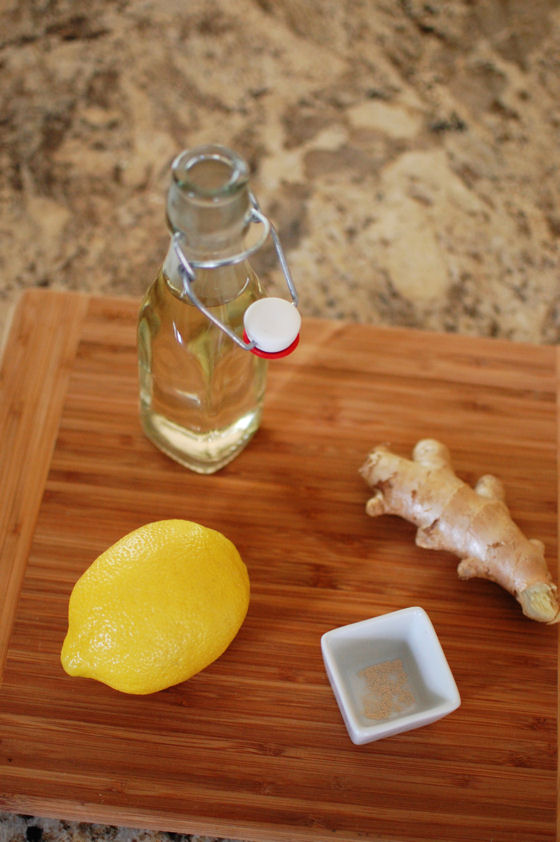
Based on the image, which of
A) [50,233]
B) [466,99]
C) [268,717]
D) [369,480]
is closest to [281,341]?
[369,480]

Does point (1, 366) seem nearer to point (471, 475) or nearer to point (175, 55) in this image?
point (471, 475)

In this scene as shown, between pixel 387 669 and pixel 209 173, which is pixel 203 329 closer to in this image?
pixel 209 173

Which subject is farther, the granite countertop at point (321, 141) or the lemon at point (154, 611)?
the granite countertop at point (321, 141)

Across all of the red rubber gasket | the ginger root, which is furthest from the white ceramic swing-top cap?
the ginger root

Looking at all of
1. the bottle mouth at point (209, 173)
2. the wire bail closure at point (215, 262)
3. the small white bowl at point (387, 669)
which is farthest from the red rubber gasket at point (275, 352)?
the small white bowl at point (387, 669)

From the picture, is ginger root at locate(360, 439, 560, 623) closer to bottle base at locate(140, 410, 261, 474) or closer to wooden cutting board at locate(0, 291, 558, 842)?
wooden cutting board at locate(0, 291, 558, 842)

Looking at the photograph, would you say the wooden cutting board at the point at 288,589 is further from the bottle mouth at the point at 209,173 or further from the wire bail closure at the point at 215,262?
the bottle mouth at the point at 209,173
